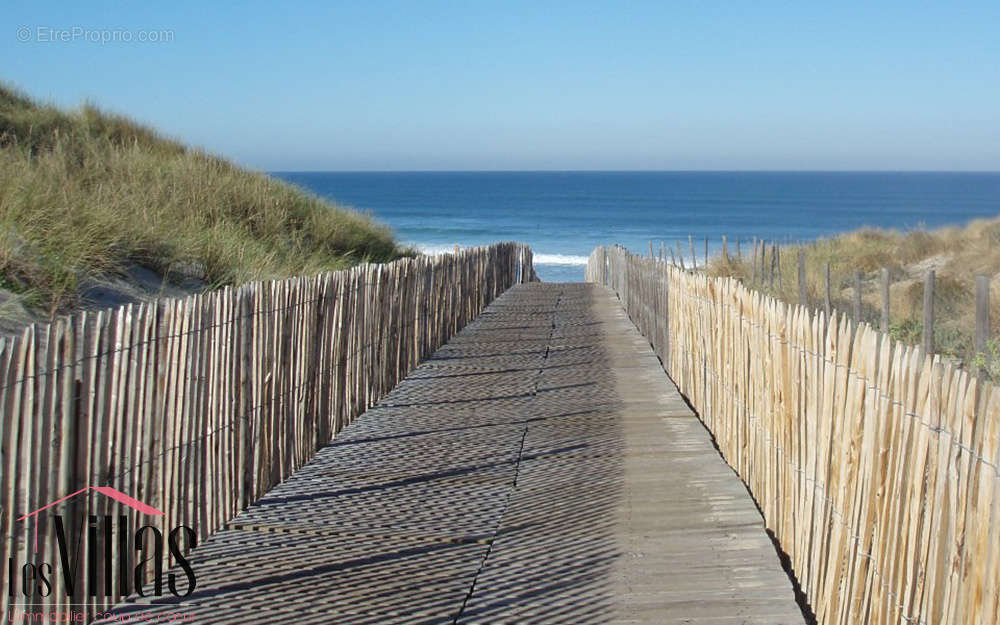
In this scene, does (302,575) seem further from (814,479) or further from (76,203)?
(76,203)

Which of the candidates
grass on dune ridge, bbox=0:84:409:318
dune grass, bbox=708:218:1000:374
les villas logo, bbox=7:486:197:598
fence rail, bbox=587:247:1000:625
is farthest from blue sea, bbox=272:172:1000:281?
les villas logo, bbox=7:486:197:598

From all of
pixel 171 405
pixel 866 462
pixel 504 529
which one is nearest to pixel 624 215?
pixel 504 529

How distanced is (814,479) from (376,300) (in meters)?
4.74

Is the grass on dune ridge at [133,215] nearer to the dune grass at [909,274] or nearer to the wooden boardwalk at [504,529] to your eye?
the wooden boardwalk at [504,529]

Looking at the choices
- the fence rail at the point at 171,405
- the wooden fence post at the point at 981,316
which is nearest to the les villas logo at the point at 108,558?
the fence rail at the point at 171,405

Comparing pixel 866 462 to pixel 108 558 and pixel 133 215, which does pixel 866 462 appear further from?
pixel 133 215

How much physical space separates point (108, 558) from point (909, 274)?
24058 millimetres

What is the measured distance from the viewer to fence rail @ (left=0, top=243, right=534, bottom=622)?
3.37m

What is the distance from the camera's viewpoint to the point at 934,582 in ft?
9.43

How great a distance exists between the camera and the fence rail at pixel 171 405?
337 cm

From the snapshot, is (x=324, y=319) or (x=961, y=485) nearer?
(x=961, y=485)

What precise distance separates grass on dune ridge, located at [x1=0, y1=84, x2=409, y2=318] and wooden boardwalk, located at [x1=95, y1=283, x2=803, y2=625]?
120 inches

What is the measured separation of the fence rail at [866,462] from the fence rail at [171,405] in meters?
2.59

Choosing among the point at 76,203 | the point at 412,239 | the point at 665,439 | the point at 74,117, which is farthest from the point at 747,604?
the point at 412,239
